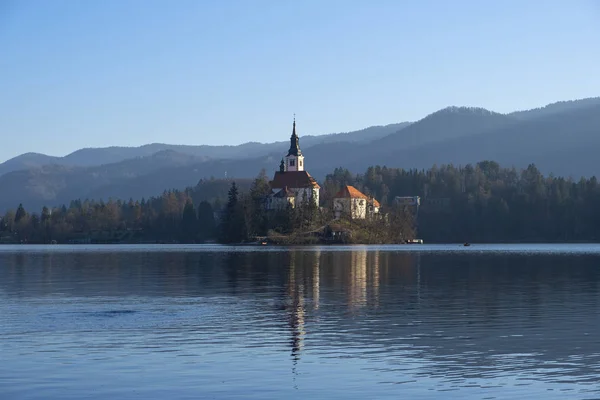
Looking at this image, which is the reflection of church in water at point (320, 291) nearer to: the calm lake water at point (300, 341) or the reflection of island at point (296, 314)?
the reflection of island at point (296, 314)

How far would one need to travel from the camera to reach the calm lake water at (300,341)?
2658cm

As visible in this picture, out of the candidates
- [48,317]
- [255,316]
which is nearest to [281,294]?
[255,316]

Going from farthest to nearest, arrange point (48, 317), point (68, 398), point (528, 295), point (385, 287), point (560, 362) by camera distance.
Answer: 1. point (385, 287)
2. point (528, 295)
3. point (48, 317)
4. point (560, 362)
5. point (68, 398)

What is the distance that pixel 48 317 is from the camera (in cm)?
4438

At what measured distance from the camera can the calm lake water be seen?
87.2 ft

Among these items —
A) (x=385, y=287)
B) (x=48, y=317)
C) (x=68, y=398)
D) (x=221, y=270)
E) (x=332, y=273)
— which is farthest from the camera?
(x=221, y=270)

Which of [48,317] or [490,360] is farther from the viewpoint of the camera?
[48,317]

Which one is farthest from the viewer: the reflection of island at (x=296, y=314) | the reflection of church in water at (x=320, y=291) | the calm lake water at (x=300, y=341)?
the reflection of church in water at (x=320, y=291)

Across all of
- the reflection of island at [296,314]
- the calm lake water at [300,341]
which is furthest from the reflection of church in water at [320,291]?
the calm lake water at [300,341]

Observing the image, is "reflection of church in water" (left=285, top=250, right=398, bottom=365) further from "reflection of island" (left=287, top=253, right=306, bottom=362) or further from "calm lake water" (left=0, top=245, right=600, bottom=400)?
"calm lake water" (left=0, top=245, right=600, bottom=400)

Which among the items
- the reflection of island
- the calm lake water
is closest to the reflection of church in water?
the reflection of island

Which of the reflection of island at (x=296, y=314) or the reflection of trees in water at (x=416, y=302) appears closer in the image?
the reflection of trees in water at (x=416, y=302)

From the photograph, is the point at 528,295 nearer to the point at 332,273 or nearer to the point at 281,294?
the point at 281,294

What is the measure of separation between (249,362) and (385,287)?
3556cm
